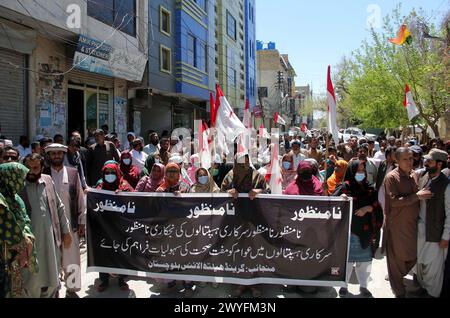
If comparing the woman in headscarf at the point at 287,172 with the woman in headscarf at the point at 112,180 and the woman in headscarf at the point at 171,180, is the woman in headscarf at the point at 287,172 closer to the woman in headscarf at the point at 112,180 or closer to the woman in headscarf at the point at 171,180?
the woman in headscarf at the point at 171,180

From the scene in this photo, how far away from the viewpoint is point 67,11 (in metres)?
10.1

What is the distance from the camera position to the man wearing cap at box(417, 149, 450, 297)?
13.8 feet

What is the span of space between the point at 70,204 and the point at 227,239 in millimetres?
1812

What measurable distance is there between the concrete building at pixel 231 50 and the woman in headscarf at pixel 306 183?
22.8 m

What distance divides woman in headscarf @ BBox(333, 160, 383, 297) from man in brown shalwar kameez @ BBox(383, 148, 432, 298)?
0.16 m

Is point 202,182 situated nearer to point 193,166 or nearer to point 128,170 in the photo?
point 128,170

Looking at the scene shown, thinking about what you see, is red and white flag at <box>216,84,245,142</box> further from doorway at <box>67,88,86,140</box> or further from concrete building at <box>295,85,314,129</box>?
concrete building at <box>295,85,314,129</box>

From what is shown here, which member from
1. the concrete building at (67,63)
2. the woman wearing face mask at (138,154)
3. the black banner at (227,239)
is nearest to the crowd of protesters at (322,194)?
the black banner at (227,239)

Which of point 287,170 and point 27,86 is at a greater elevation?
point 27,86

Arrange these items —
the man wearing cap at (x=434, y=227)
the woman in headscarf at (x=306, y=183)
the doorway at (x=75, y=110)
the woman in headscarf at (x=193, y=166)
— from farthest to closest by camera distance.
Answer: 1. the doorway at (x=75, y=110)
2. the woman in headscarf at (x=193, y=166)
3. the woman in headscarf at (x=306, y=183)
4. the man wearing cap at (x=434, y=227)

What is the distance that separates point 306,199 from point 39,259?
2.80m

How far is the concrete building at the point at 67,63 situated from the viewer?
9422 millimetres
